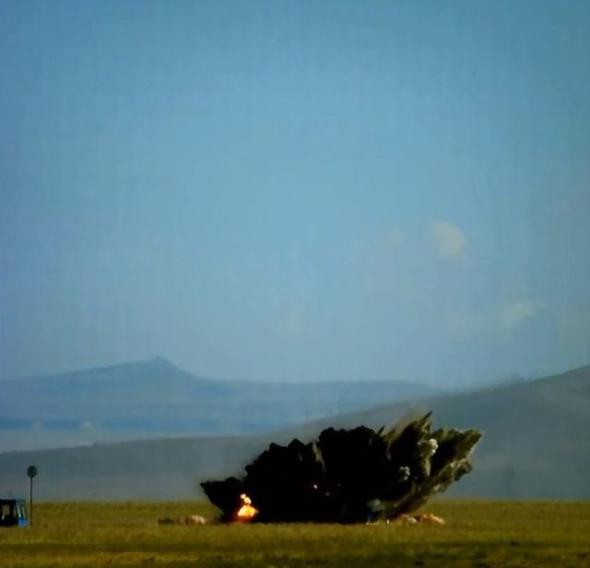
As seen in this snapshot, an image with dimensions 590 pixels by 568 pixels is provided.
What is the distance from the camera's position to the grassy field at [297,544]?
46.2 meters

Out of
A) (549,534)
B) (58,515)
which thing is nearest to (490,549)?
(549,534)

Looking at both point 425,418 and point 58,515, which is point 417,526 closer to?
point 425,418

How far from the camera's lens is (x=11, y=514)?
228ft

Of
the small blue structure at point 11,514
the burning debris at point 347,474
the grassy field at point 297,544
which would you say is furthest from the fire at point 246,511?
the small blue structure at point 11,514

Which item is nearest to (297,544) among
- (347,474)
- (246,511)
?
(347,474)

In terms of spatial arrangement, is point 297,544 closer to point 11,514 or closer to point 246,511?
point 246,511

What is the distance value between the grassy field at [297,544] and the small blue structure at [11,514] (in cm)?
133

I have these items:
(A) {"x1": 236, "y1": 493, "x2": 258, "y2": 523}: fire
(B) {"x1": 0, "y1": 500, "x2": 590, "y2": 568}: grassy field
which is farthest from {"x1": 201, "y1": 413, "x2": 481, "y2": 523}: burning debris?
(B) {"x1": 0, "y1": 500, "x2": 590, "y2": 568}: grassy field

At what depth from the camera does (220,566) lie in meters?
43.9

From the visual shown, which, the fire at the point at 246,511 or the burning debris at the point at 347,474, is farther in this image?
the fire at the point at 246,511

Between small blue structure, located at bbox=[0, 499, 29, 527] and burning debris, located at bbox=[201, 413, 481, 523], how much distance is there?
33.7 feet

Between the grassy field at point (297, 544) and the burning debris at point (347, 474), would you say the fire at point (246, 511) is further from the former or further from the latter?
the grassy field at point (297, 544)

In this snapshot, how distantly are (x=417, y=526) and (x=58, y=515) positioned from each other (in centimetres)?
2695

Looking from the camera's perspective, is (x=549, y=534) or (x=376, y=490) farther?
(x=376, y=490)
